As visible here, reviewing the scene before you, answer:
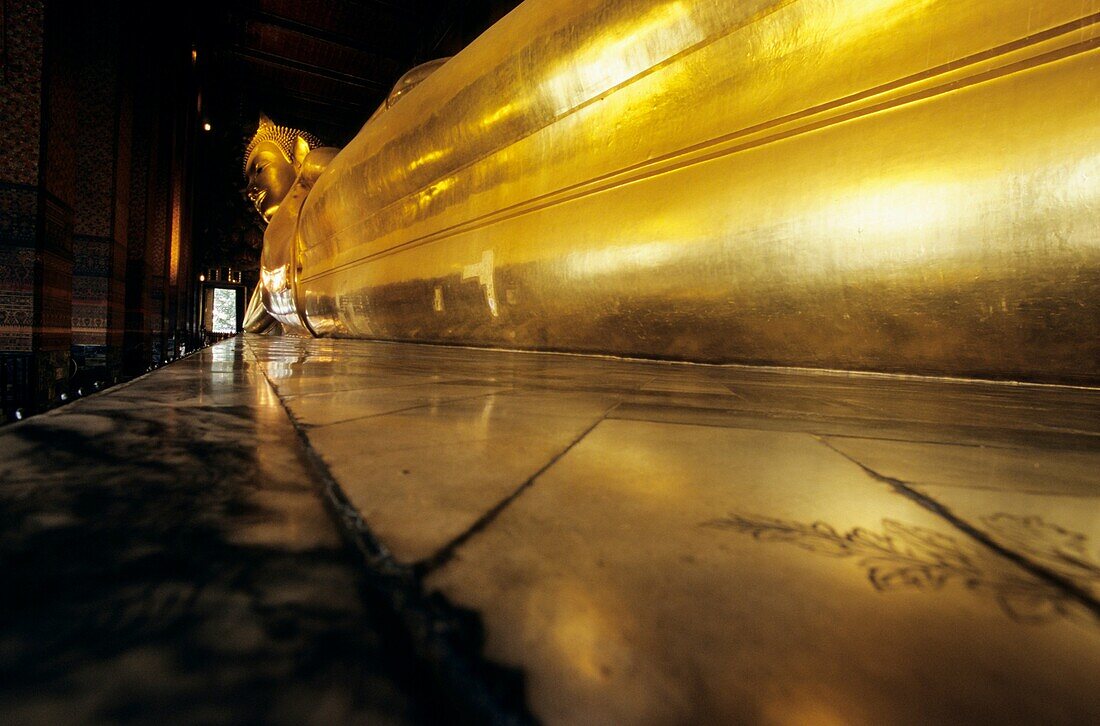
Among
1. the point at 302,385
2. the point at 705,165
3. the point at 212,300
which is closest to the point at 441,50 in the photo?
the point at 705,165

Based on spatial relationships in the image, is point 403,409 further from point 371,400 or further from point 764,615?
point 764,615

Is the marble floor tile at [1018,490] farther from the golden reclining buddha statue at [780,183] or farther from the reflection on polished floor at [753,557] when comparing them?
the golden reclining buddha statue at [780,183]

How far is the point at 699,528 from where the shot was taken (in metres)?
0.20

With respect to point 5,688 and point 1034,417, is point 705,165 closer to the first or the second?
point 1034,417

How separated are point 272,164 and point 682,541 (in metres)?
4.45

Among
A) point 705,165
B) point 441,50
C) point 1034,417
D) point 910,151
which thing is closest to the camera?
point 1034,417

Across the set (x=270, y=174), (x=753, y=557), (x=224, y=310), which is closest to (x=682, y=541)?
(x=753, y=557)

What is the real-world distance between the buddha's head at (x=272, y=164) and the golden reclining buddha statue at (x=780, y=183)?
8.84 ft

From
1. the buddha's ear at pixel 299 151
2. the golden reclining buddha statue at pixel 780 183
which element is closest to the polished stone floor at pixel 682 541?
the golden reclining buddha statue at pixel 780 183

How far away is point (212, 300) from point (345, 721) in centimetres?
1391

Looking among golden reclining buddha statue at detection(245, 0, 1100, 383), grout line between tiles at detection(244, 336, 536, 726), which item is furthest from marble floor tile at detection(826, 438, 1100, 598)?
golden reclining buddha statue at detection(245, 0, 1100, 383)

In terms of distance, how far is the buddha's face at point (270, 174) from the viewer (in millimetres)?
3758

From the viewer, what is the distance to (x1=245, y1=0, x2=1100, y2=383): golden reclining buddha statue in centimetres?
71

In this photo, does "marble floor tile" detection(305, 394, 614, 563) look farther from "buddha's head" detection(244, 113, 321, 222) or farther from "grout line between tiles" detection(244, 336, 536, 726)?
"buddha's head" detection(244, 113, 321, 222)
